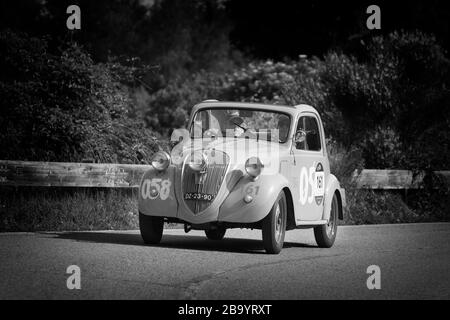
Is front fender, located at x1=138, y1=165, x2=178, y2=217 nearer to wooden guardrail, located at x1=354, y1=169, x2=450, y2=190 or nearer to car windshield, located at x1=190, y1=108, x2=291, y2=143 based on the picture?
car windshield, located at x1=190, y1=108, x2=291, y2=143

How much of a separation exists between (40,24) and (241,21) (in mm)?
10465

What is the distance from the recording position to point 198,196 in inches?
460

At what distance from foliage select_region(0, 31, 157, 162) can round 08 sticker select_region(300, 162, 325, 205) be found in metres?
5.82

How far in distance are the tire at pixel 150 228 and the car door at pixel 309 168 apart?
1859 mm

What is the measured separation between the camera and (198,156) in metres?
11.8

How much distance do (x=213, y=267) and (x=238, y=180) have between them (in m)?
1.75

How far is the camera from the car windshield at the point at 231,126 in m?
12.9

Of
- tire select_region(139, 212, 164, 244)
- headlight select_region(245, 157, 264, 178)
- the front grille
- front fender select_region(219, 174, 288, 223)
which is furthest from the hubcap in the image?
tire select_region(139, 212, 164, 244)

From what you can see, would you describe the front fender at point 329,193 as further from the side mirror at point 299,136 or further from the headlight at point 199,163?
the headlight at point 199,163

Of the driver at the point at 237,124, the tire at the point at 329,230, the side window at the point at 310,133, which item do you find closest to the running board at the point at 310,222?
the tire at the point at 329,230

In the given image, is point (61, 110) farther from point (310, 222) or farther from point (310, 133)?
point (310, 222)

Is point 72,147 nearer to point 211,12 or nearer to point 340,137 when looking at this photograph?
point 340,137

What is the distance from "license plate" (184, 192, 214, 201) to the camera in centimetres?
1164

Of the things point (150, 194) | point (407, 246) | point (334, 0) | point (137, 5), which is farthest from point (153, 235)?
point (137, 5)
